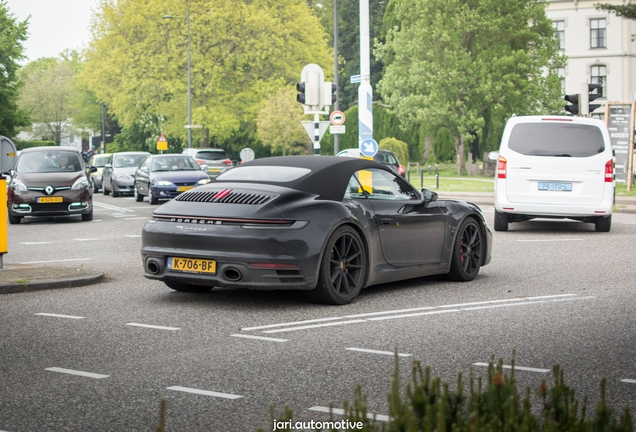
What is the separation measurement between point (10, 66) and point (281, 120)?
16.1 meters

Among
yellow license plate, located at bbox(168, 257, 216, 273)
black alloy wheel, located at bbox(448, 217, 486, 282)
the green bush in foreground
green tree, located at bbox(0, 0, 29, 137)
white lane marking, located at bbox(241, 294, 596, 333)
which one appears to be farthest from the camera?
green tree, located at bbox(0, 0, 29, 137)

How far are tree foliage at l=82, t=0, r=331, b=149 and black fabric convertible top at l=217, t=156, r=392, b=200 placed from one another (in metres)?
45.4

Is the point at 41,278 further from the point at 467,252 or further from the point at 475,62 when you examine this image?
the point at 475,62

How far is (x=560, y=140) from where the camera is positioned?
674 inches

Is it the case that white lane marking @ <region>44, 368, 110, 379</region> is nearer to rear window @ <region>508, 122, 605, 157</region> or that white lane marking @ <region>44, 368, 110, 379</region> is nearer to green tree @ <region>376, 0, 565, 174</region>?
rear window @ <region>508, 122, 605, 157</region>

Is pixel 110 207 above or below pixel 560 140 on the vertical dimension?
below

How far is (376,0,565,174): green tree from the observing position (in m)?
50.2

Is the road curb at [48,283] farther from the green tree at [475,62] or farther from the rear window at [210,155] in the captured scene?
the green tree at [475,62]

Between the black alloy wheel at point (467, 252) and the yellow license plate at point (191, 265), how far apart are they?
320 centimetres

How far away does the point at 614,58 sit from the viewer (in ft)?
241

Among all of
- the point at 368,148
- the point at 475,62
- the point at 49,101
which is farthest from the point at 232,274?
the point at 49,101

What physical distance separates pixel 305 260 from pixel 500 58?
43.4m

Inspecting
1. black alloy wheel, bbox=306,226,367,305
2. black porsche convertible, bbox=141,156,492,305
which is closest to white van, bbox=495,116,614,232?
black porsche convertible, bbox=141,156,492,305

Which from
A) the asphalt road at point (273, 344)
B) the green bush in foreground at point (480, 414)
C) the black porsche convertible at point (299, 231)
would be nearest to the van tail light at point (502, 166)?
the asphalt road at point (273, 344)
